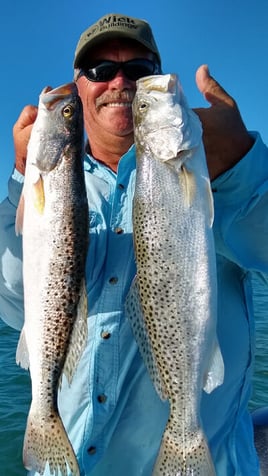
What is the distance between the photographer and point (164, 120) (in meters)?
2.71

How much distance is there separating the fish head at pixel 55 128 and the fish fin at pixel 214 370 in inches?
51.1

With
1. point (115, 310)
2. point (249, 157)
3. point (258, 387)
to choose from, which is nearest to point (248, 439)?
point (115, 310)

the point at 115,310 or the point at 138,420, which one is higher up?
the point at 115,310

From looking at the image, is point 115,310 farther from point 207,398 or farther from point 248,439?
point 248,439

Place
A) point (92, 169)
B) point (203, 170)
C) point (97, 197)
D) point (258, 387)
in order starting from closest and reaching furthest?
1. point (203, 170)
2. point (97, 197)
3. point (92, 169)
4. point (258, 387)

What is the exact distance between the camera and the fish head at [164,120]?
8.60 ft

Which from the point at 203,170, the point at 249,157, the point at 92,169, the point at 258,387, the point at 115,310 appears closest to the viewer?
the point at 203,170

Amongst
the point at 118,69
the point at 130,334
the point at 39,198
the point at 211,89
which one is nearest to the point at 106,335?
the point at 130,334

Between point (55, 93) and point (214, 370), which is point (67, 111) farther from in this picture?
point (214, 370)

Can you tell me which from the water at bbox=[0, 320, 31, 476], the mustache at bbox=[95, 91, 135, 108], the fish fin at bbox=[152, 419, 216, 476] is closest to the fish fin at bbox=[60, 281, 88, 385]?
the fish fin at bbox=[152, 419, 216, 476]

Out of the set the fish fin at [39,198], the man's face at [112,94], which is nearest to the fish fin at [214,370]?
the fish fin at [39,198]

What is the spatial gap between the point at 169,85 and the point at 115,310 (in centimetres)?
130

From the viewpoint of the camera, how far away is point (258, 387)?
8.49 m

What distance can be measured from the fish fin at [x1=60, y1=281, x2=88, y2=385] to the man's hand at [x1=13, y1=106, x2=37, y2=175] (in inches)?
32.4
